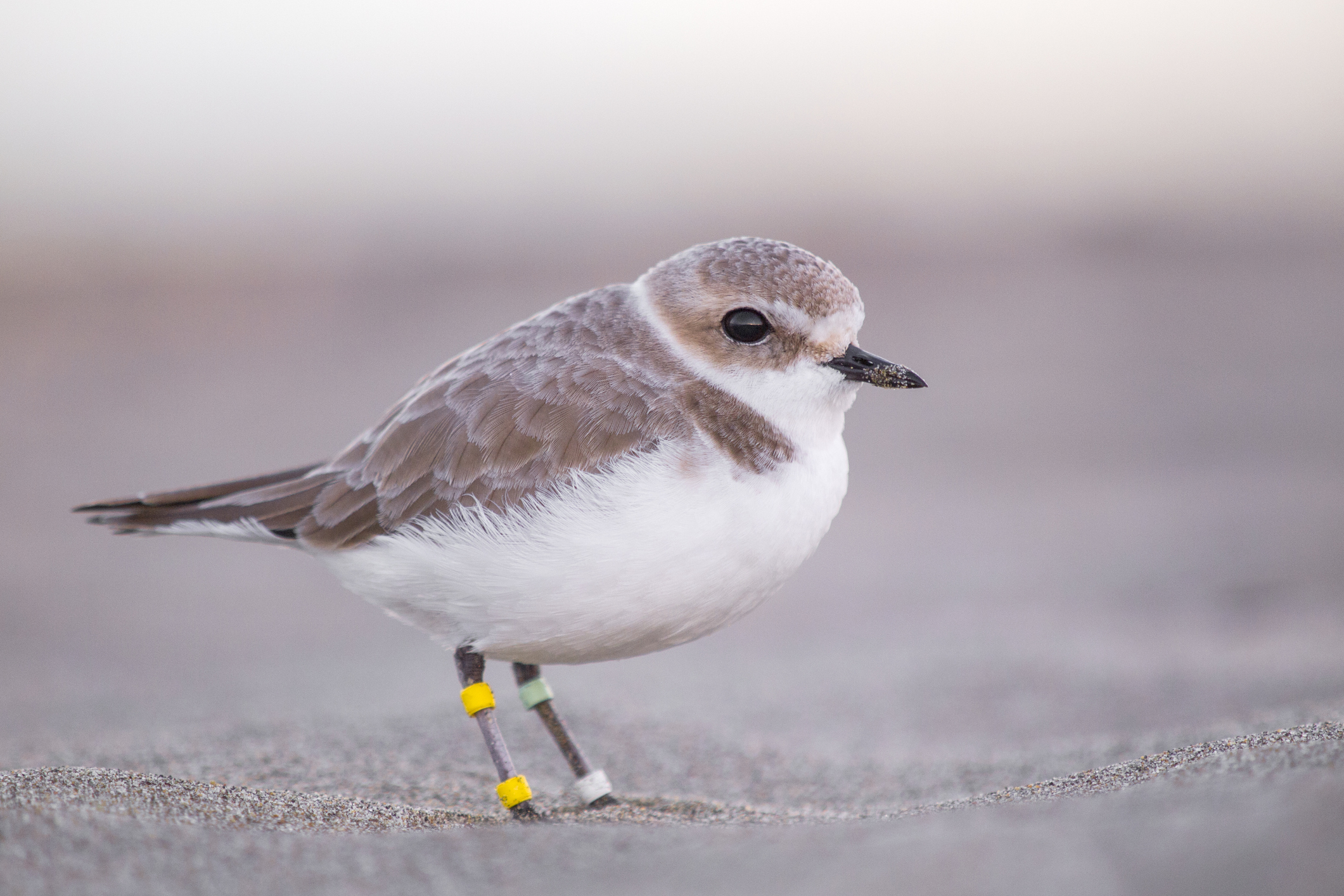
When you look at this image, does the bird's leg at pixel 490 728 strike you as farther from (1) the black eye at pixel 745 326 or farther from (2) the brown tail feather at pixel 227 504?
(1) the black eye at pixel 745 326

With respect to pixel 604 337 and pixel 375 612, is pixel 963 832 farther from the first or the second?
pixel 375 612

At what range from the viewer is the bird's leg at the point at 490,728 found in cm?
349

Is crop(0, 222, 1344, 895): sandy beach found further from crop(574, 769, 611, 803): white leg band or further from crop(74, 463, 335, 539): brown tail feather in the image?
crop(74, 463, 335, 539): brown tail feather

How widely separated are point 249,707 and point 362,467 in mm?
2531

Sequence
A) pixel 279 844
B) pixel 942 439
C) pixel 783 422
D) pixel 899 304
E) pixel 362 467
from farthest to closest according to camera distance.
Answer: pixel 899 304 → pixel 942 439 → pixel 362 467 → pixel 783 422 → pixel 279 844

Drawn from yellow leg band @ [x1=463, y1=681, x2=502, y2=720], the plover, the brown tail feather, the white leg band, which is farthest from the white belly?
the brown tail feather

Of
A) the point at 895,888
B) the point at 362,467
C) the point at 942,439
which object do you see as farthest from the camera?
the point at 942,439

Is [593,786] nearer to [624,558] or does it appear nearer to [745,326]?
[624,558]

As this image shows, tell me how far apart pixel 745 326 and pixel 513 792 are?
1729 millimetres

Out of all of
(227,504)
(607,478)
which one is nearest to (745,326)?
(607,478)

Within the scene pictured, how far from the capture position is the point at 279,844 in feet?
8.96

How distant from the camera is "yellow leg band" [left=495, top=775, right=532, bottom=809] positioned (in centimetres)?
348

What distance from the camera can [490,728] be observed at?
362 cm

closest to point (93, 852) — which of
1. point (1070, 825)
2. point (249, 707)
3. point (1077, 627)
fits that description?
point (1070, 825)
